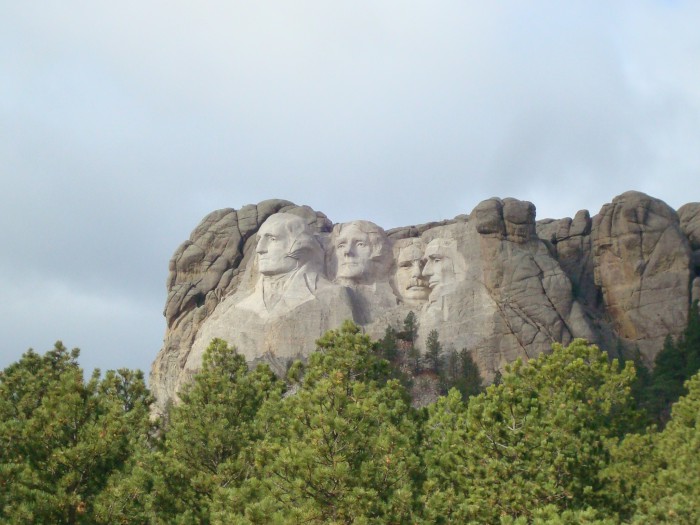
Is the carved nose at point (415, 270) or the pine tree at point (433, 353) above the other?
the carved nose at point (415, 270)

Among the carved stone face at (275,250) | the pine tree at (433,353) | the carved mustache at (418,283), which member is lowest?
the pine tree at (433,353)

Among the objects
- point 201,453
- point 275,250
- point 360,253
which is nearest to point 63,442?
point 201,453

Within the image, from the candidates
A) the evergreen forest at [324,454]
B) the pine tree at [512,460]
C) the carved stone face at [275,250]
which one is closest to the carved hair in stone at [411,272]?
the carved stone face at [275,250]

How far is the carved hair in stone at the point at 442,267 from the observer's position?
6281 cm

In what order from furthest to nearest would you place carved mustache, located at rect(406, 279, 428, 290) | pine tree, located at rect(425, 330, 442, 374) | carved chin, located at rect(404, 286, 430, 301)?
carved mustache, located at rect(406, 279, 428, 290) < carved chin, located at rect(404, 286, 430, 301) < pine tree, located at rect(425, 330, 442, 374)

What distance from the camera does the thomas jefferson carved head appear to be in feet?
209

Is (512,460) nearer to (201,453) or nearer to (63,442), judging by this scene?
(201,453)

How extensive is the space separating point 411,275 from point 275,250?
727 cm

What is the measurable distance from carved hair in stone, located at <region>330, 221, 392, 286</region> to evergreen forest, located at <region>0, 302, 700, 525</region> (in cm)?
2912

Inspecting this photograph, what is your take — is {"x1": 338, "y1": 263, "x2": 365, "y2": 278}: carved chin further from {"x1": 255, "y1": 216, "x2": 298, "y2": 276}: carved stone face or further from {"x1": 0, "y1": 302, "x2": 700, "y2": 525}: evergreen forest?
{"x1": 0, "y1": 302, "x2": 700, "y2": 525}: evergreen forest

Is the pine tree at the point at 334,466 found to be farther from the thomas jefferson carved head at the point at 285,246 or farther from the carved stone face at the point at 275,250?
the thomas jefferson carved head at the point at 285,246

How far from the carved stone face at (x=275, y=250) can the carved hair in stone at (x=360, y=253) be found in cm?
265

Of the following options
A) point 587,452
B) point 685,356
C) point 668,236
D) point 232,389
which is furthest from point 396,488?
point 668,236

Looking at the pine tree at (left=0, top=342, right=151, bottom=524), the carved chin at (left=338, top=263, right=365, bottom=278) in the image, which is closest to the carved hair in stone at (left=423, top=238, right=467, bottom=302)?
the carved chin at (left=338, top=263, right=365, bottom=278)
